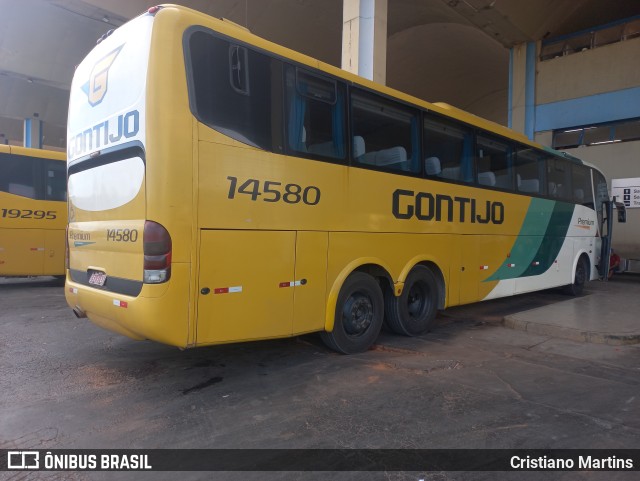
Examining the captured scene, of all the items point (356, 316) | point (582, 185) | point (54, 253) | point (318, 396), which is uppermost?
point (582, 185)

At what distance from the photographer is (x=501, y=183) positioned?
7879 millimetres

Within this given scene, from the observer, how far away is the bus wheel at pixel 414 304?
617 centimetres

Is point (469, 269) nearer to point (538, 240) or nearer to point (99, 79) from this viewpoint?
point (538, 240)

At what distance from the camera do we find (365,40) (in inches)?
375

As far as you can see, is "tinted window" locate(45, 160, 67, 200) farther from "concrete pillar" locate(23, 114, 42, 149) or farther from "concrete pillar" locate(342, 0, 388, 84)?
"concrete pillar" locate(23, 114, 42, 149)

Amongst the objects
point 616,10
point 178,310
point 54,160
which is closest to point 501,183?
point 178,310

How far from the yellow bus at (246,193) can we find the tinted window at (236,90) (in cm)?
1

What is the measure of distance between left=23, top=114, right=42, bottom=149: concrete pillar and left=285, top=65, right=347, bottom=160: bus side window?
25.0m

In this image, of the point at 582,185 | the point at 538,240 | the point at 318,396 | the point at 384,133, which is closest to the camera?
the point at 318,396

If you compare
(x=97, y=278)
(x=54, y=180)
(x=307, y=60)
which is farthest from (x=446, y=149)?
(x=54, y=180)

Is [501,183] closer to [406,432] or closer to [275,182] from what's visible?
[275,182]

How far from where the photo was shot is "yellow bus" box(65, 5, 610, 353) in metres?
3.92

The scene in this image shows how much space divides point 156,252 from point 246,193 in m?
1.01

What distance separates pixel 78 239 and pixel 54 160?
8.20 metres
